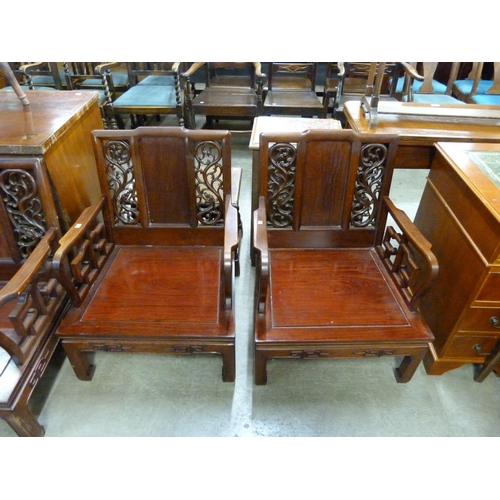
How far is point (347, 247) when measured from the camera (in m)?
1.59

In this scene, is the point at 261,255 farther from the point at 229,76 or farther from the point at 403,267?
the point at 229,76

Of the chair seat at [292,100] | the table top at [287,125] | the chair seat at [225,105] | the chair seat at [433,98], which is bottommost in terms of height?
the chair seat at [225,105]

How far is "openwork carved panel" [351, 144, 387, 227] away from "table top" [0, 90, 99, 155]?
115 centimetres

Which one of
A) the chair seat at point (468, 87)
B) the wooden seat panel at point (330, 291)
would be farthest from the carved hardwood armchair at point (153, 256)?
the chair seat at point (468, 87)

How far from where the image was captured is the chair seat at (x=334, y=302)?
1.24 meters

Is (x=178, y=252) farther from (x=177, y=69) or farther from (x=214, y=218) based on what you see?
(x=177, y=69)

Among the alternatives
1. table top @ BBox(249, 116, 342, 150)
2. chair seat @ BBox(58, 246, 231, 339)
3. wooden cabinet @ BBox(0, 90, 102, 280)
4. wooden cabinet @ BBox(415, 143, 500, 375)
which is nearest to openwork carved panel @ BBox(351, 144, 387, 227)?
wooden cabinet @ BBox(415, 143, 500, 375)

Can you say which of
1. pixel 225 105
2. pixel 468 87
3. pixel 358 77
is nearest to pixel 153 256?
pixel 225 105

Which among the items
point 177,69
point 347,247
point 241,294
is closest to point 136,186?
point 241,294

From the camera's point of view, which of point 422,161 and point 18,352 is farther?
point 422,161

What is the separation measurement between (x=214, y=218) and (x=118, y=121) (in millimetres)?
2139

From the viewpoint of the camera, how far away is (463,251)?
132cm

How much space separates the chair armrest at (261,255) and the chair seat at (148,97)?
6.54 ft

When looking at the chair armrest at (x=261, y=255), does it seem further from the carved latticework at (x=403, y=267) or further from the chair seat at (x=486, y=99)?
the chair seat at (x=486, y=99)
